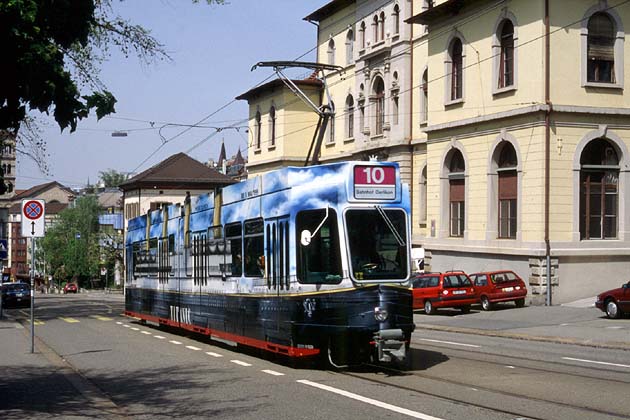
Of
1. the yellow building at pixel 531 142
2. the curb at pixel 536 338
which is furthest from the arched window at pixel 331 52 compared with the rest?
the curb at pixel 536 338

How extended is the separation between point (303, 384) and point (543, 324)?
54.1 ft

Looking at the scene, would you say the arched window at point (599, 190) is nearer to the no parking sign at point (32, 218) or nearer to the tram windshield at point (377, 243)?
the no parking sign at point (32, 218)

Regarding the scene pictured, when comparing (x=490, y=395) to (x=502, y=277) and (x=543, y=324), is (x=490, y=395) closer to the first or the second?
(x=543, y=324)

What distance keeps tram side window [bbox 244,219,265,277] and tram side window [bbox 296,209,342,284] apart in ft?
5.13

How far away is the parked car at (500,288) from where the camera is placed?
34.3m

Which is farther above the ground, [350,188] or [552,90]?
[552,90]

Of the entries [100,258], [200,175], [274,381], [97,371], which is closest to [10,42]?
[274,381]

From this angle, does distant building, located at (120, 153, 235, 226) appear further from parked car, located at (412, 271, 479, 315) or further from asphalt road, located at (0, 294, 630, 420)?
asphalt road, located at (0, 294, 630, 420)

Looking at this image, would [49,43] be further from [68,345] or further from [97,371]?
[68,345]

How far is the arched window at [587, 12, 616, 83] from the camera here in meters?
35.0

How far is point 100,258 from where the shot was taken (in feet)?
362

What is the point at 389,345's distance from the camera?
564 inches

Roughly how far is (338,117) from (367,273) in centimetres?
4120

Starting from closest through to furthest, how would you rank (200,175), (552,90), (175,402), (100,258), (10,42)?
(10,42) < (175,402) < (552,90) < (200,175) < (100,258)
